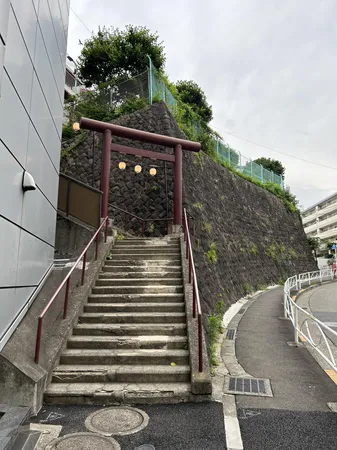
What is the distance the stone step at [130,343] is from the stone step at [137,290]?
1663 mm

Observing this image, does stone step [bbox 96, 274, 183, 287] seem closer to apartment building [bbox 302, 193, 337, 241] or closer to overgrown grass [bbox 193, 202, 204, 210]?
overgrown grass [bbox 193, 202, 204, 210]

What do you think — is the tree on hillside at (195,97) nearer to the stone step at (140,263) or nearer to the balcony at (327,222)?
the stone step at (140,263)

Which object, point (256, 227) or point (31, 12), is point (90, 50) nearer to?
point (256, 227)

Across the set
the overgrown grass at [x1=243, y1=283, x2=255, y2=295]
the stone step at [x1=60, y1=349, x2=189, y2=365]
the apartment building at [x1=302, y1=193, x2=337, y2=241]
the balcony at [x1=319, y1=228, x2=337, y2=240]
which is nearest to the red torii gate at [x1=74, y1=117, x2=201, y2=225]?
the overgrown grass at [x1=243, y1=283, x2=255, y2=295]

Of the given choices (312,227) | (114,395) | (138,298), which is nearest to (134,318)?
(138,298)

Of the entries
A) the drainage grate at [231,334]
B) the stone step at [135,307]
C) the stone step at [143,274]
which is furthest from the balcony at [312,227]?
the stone step at [135,307]

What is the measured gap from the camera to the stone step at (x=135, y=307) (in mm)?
6746

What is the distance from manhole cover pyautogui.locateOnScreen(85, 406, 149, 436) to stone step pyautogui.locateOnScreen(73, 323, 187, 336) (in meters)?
1.78

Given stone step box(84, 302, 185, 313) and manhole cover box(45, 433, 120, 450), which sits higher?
stone step box(84, 302, 185, 313)

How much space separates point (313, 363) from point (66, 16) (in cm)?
1030

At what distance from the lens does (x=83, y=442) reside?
351 cm

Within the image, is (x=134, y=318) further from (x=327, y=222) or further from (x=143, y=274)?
(x=327, y=222)

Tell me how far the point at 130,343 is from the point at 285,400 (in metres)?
2.64

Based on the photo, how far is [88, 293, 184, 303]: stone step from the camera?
7148mm
